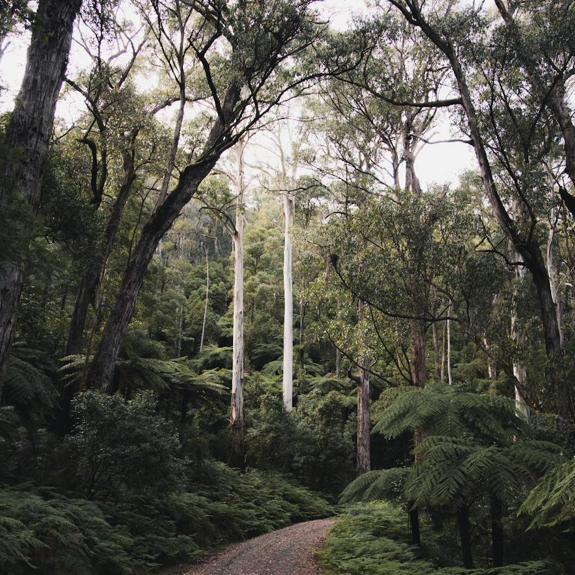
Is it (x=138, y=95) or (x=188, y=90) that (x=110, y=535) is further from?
(x=188, y=90)

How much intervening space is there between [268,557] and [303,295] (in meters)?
7.72

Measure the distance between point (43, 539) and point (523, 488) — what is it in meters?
4.41

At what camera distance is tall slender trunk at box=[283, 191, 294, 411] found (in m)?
18.7

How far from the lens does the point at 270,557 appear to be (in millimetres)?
7027

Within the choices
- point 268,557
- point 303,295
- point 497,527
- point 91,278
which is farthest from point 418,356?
point 91,278

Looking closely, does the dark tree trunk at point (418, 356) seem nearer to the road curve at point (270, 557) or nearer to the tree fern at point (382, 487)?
the road curve at point (270, 557)

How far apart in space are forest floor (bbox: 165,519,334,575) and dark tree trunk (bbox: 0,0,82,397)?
3.53m

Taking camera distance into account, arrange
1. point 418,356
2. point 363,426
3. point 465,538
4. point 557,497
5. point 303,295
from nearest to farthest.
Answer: point 557,497
point 465,538
point 418,356
point 303,295
point 363,426

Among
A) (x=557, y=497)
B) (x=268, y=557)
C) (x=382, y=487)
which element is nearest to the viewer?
(x=557, y=497)

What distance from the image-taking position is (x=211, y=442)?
14.8 meters

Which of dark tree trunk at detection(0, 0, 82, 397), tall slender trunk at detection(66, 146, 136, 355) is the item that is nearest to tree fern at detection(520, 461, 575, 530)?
dark tree trunk at detection(0, 0, 82, 397)

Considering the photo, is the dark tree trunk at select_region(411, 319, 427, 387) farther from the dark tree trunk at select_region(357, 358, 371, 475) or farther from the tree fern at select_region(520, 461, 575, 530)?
the tree fern at select_region(520, 461, 575, 530)

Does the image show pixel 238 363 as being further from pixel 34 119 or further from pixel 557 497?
pixel 557 497

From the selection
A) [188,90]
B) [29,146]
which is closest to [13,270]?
[29,146]
